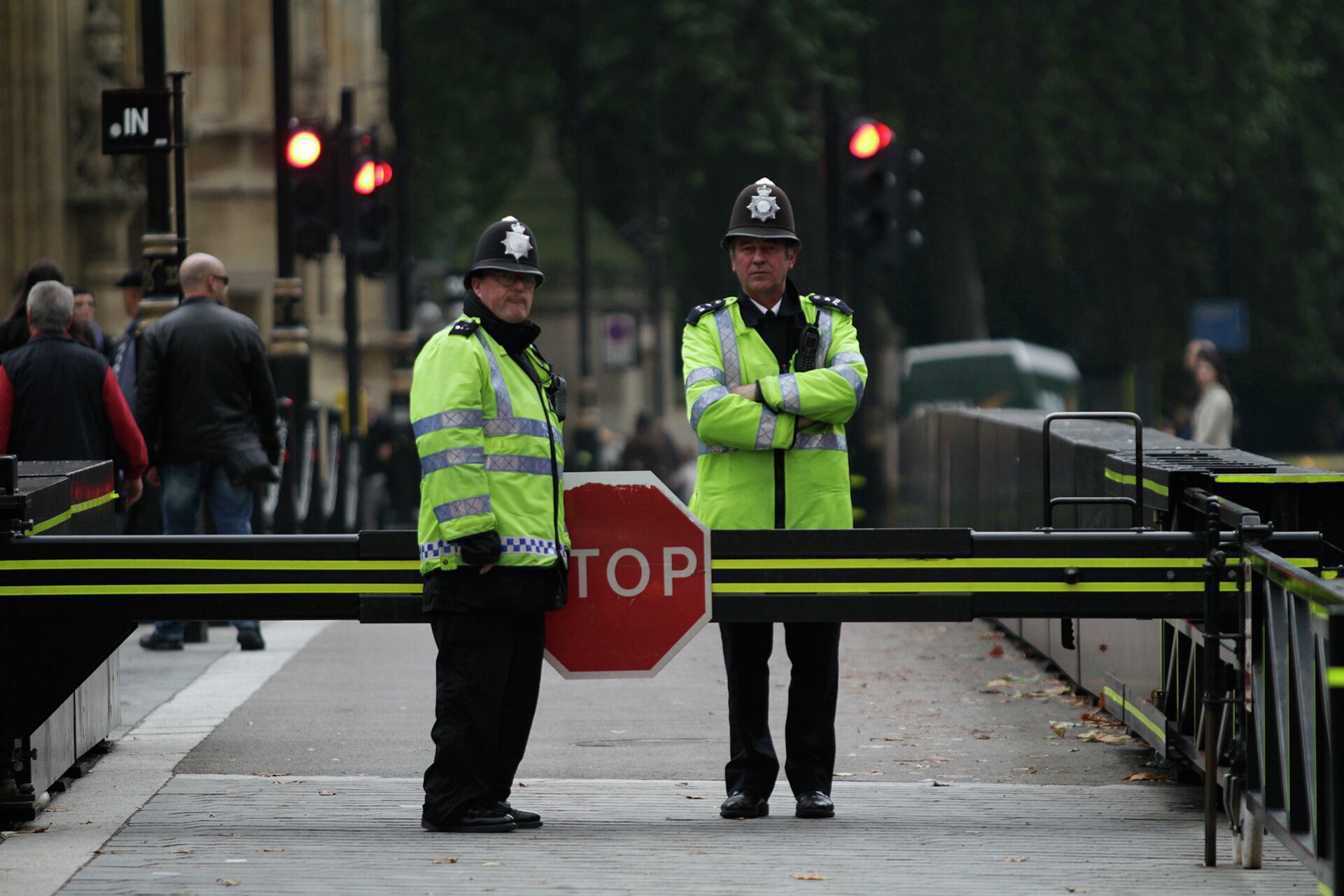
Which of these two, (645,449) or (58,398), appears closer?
(58,398)

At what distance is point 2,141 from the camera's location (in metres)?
23.0

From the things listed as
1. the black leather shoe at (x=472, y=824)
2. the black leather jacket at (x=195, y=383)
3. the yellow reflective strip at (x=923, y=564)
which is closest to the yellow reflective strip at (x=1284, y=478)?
the yellow reflective strip at (x=923, y=564)

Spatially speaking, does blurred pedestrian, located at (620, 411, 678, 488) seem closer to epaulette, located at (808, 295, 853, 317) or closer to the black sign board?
the black sign board

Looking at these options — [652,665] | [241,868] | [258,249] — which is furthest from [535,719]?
[258,249]

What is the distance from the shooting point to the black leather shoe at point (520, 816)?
7512 millimetres

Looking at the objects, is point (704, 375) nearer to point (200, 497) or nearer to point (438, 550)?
point (438, 550)

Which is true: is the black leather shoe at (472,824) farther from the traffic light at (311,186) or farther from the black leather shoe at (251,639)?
the traffic light at (311,186)

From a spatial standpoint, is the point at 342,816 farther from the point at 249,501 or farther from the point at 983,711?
the point at 249,501

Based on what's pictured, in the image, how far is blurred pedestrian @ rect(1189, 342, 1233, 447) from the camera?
1675cm

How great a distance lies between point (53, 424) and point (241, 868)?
4.74 meters

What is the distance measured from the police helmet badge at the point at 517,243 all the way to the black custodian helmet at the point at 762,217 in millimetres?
645

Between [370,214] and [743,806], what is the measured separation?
49.5ft

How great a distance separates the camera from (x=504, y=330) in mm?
7492

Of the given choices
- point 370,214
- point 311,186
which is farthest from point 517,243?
point 370,214
